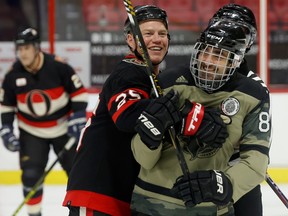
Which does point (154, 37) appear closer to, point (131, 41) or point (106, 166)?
point (131, 41)

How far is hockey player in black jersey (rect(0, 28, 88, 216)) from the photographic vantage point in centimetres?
443

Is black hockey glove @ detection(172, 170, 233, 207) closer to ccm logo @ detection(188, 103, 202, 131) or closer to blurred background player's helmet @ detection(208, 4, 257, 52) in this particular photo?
ccm logo @ detection(188, 103, 202, 131)

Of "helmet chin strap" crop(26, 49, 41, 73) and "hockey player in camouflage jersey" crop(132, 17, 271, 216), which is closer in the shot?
"hockey player in camouflage jersey" crop(132, 17, 271, 216)

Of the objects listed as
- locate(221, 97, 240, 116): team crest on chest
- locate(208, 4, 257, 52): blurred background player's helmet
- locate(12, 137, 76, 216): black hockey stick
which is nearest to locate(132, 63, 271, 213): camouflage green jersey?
locate(221, 97, 240, 116): team crest on chest

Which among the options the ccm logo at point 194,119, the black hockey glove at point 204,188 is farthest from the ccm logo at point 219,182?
the ccm logo at point 194,119

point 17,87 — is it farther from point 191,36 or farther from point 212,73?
point 212,73

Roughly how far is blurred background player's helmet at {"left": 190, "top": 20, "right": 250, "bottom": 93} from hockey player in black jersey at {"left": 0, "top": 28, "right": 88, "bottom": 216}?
8.24 ft

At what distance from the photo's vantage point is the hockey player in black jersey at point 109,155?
2166mm

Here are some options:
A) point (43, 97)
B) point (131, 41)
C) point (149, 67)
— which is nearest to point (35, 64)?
point (43, 97)

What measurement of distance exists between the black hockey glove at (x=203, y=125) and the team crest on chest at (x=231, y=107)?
5cm

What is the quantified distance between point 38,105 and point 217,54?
2.73m

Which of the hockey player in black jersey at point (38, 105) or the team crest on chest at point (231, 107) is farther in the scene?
the hockey player in black jersey at point (38, 105)

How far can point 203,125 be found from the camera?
1873 millimetres

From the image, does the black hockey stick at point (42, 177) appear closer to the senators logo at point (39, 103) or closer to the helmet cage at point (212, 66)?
the senators logo at point (39, 103)
